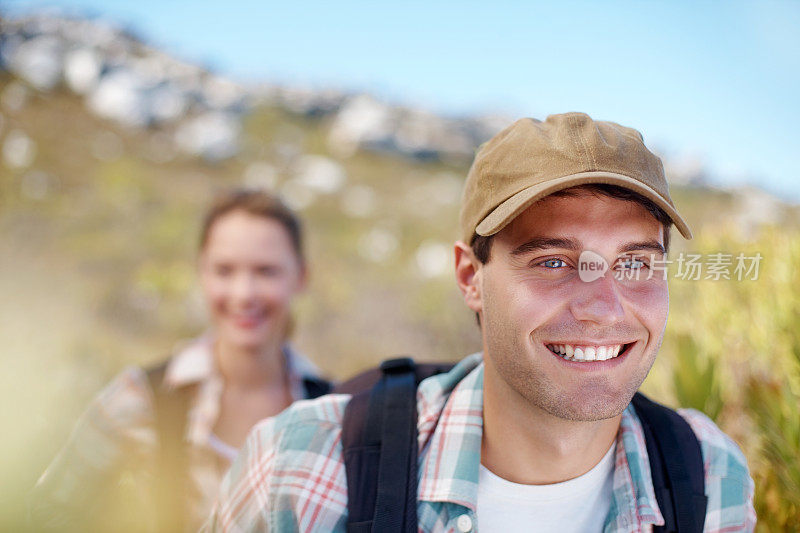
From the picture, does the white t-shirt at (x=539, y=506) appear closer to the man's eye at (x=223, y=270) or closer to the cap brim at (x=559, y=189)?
the cap brim at (x=559, y=189)

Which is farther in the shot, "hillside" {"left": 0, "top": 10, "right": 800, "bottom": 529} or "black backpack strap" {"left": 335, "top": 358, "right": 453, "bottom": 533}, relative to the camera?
"hillside" {"left": 0, "top": 10, "right": 800, "bottom": 529}

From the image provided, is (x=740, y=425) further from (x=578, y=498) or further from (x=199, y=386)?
(x=199, y=386)

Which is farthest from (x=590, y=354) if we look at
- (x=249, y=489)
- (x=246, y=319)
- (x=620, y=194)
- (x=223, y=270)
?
(x=223, y=270)

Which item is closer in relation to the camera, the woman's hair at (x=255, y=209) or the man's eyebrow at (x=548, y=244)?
the man's eyebrow at (x=548, y=244)

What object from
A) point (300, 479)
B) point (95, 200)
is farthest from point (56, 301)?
point (300, 479)

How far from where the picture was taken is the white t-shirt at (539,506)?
1.58 metres

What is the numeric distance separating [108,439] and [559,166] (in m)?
2.26

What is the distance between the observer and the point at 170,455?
2557 millimetres

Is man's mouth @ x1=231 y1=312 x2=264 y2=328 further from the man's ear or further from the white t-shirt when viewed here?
the white t-shirt

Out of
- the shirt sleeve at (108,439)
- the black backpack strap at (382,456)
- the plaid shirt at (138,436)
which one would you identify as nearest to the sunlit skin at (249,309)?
the plaid shirt at (138,436)

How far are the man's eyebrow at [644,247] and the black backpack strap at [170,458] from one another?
7.07 feet

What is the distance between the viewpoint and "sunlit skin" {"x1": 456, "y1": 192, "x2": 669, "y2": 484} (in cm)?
150

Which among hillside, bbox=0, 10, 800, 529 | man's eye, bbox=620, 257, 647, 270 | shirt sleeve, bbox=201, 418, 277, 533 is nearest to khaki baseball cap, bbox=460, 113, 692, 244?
man's eye, bbox=620, 257, 647, 270

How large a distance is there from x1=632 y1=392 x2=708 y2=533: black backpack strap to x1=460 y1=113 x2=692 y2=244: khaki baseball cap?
24.3 inches
